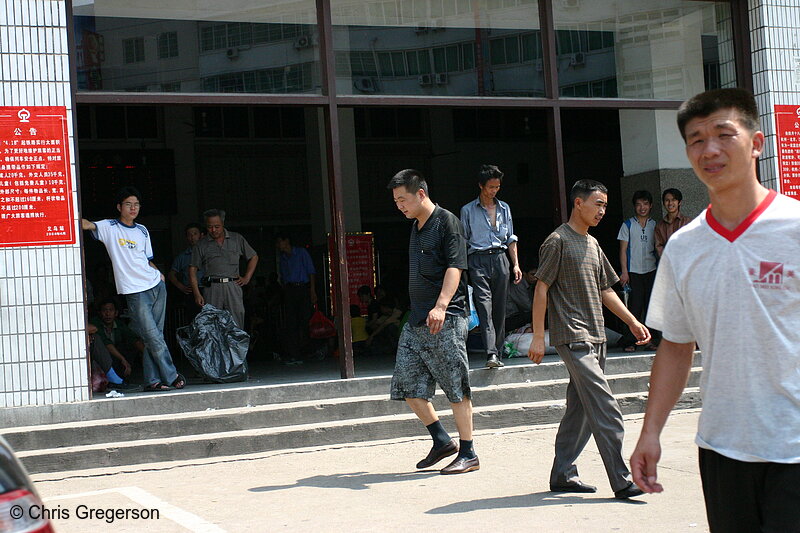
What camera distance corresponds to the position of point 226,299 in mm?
10336

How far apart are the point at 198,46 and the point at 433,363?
13.4ft

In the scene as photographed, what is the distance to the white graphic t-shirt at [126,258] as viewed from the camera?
29.0 feet

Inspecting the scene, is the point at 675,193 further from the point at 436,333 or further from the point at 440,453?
the point at 440,453

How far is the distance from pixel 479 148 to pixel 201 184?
259 inches

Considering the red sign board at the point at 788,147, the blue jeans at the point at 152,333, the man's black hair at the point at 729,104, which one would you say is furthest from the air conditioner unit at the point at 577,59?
the man's black hair at the point at 729,104

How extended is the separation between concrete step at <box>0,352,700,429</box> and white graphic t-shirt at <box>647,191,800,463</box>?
5927mm

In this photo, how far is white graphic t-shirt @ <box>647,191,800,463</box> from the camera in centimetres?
271

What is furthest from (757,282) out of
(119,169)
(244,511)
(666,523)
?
(119,169)

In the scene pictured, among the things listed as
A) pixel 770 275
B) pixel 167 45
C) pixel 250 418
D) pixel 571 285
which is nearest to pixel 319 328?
pixel 250 418

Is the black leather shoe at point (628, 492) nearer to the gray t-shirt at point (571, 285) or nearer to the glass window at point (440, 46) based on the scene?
the gray t-shirt at point (571, 285)

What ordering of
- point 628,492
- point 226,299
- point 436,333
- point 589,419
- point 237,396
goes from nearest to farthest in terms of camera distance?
1. point 628,492
2. point 589,419
3. point 436,333
4. point 237,396
5. point 226,299

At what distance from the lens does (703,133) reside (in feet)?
9.50

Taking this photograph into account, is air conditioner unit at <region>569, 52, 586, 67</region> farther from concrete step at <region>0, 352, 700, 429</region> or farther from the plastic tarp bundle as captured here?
the plastic tarp bundle

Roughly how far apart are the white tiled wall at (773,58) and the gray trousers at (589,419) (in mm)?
5646
